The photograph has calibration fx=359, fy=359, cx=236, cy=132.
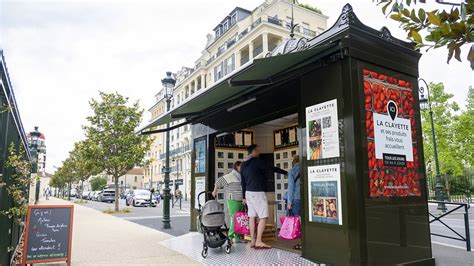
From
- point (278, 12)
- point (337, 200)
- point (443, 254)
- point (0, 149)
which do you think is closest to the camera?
point (0, 149)

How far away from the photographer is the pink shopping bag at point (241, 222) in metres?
7.44

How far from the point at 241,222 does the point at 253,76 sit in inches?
123

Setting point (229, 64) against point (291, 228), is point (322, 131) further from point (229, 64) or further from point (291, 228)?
point (229, 64)

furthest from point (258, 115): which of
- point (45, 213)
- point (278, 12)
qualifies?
point (278, 12)

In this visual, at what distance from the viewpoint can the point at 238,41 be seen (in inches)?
1556

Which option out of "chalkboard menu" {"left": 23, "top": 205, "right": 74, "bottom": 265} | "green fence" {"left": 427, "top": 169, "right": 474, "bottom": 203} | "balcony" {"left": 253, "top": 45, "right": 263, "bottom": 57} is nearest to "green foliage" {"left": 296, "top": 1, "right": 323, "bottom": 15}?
"balcony" {"left": 253, "top": 45, "right": 263, "bottom": 57}

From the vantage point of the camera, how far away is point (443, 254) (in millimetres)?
6684

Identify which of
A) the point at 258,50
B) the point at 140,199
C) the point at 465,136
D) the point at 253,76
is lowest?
the point at 140,199

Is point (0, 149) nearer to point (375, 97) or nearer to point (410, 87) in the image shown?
point (375, 97)

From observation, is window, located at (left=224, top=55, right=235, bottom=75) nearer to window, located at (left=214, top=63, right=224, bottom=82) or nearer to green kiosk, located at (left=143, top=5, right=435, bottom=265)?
window, located at (left=214, top=63, right=224, bottom=82)

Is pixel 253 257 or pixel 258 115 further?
pixel 258 115

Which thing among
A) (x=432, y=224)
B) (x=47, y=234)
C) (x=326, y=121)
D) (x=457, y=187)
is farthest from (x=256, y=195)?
(x=457, y=187)

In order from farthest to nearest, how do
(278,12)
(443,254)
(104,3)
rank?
(278,12) → (104,3) → (443,254)

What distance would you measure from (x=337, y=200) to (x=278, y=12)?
36.7 m
